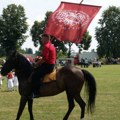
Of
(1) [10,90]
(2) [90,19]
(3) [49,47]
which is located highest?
(2) [90,19]

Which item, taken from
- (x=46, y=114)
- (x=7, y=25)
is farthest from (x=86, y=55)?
(x=46, y=114)

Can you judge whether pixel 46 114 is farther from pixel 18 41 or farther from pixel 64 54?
pixel 64 54

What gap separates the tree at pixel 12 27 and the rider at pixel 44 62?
288 feet

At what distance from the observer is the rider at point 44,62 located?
519 inches

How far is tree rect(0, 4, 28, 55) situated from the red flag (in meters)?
81.6

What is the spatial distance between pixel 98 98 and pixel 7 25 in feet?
288

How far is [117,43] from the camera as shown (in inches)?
4924

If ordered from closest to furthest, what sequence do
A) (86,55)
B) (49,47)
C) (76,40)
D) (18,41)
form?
(49,47), (76,40), (18,41), (86,55)

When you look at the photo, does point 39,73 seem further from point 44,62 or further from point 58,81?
point 58,81

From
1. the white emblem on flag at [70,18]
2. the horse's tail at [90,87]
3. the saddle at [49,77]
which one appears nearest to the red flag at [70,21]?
the white emblem on flag at [70,18]

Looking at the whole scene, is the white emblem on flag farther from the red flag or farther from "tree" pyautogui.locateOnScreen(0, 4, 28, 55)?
"tree" pyautogui.locateOnScreen(0, 4, 28, 55)

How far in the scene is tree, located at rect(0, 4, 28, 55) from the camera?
103m

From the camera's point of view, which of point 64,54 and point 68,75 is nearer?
point 68,75

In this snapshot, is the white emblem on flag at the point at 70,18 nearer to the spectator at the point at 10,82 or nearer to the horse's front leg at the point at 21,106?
the horse's front leg at the point at 21,106
